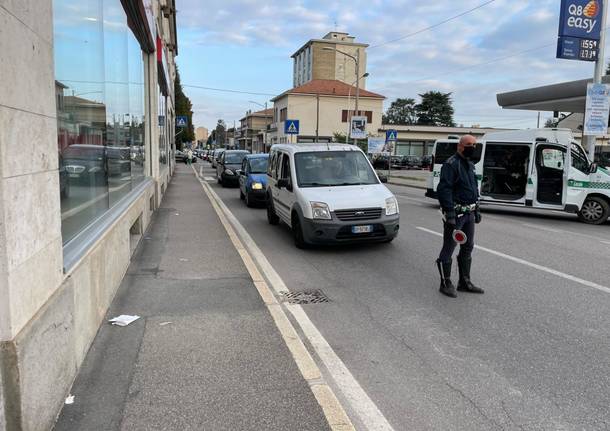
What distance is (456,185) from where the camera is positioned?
6.00 m

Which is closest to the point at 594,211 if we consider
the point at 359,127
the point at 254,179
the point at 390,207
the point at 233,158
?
the point at 390,207

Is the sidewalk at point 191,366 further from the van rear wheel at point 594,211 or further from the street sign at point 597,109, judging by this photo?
the street sign at point 597,109

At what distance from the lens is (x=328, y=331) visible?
480cm

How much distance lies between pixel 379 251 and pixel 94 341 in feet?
17.0

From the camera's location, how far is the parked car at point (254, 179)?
1480 centimetres

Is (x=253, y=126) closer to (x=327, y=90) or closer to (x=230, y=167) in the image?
(x=327, y=90)

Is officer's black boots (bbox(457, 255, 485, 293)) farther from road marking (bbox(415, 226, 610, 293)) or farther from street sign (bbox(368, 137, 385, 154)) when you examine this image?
street sign (bbox(368, 137, 385, 154))

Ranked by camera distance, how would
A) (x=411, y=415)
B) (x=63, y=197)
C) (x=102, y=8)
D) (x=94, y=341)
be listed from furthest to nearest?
(x=102, y=8) < (x=94, y=341) < (x=63, y=197) < (x=411, y=415)

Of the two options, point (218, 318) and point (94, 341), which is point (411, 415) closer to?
point (218, 318)

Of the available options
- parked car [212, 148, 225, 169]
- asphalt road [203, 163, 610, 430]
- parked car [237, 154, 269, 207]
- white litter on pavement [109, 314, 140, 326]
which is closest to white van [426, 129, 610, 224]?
asphalt road [203, 163, 610, 430]

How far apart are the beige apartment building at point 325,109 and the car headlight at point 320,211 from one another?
5599cm

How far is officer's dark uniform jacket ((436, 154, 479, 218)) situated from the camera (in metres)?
5.89

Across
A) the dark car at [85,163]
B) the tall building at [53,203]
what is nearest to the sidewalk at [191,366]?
the tall building at [53,203]

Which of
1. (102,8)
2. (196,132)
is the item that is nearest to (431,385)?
(102,8)
